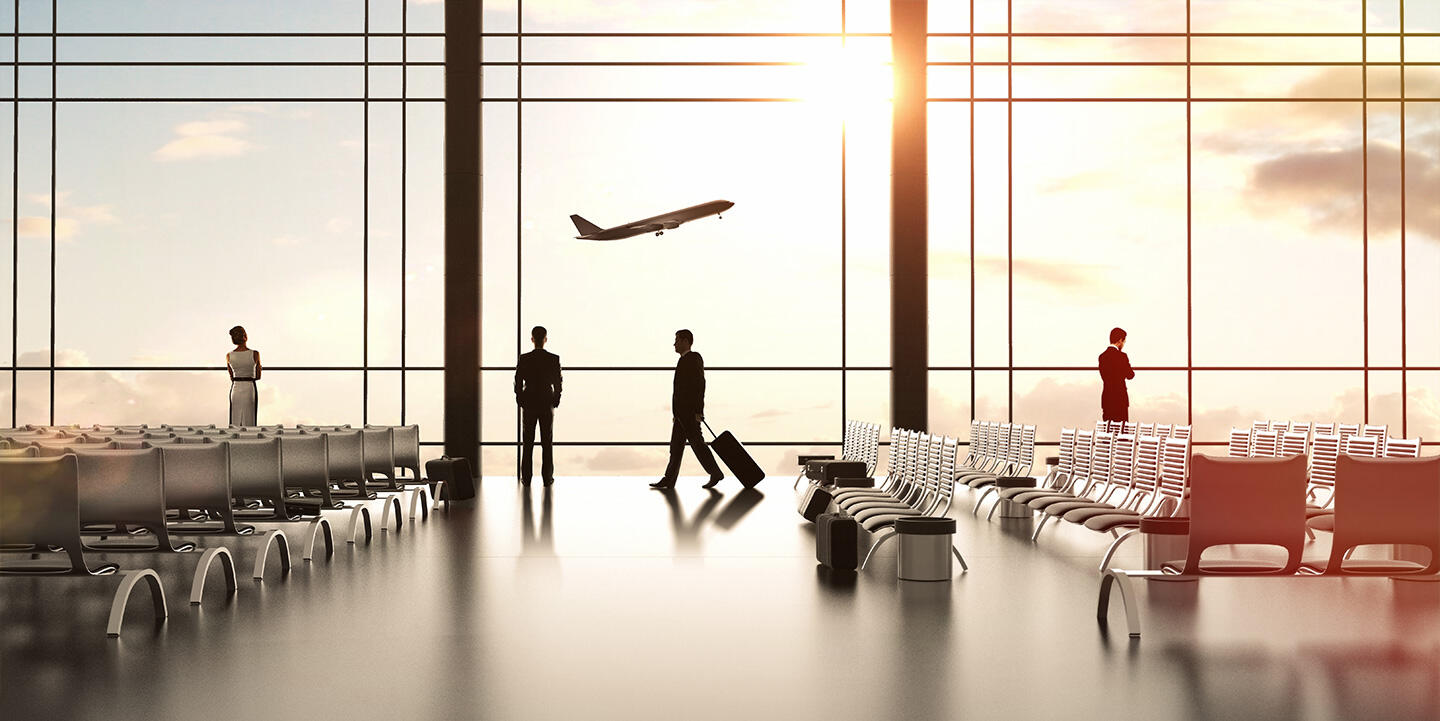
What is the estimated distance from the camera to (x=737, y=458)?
15906 millimetres

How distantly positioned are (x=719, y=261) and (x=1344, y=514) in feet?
57.8

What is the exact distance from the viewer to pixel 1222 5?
17.9m

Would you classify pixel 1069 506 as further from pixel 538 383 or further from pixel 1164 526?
pixel 538 383

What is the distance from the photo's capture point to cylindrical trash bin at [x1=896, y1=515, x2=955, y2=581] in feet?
24.4

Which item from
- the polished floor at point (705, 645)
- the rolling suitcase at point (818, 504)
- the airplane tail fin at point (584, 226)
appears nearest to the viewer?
the polished floor at point (705, 645)

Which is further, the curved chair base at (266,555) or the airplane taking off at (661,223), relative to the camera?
the airplane taking off at (661,223)

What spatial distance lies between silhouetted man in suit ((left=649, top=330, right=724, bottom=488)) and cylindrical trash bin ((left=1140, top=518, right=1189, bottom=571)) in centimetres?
847

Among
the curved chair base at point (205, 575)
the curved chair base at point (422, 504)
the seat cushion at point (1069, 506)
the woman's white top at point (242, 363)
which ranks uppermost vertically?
the woman's white top at point (242, 363)

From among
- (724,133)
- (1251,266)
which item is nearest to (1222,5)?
(1251,266)

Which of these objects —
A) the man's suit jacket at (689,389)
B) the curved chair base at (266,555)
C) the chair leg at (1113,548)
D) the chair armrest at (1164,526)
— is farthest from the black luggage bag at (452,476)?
the chair armrest at (1164,526)

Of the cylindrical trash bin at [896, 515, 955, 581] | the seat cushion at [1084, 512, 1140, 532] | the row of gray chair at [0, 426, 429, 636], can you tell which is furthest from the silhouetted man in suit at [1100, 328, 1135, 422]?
the row of gray chair at [0, 426, 429, 636]

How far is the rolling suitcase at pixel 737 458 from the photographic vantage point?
1585 centimetres

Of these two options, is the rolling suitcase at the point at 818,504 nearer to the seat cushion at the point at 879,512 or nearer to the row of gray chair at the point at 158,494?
the seat cushion at the point at 879,512

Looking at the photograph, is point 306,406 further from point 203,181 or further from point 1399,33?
point 1399,33
